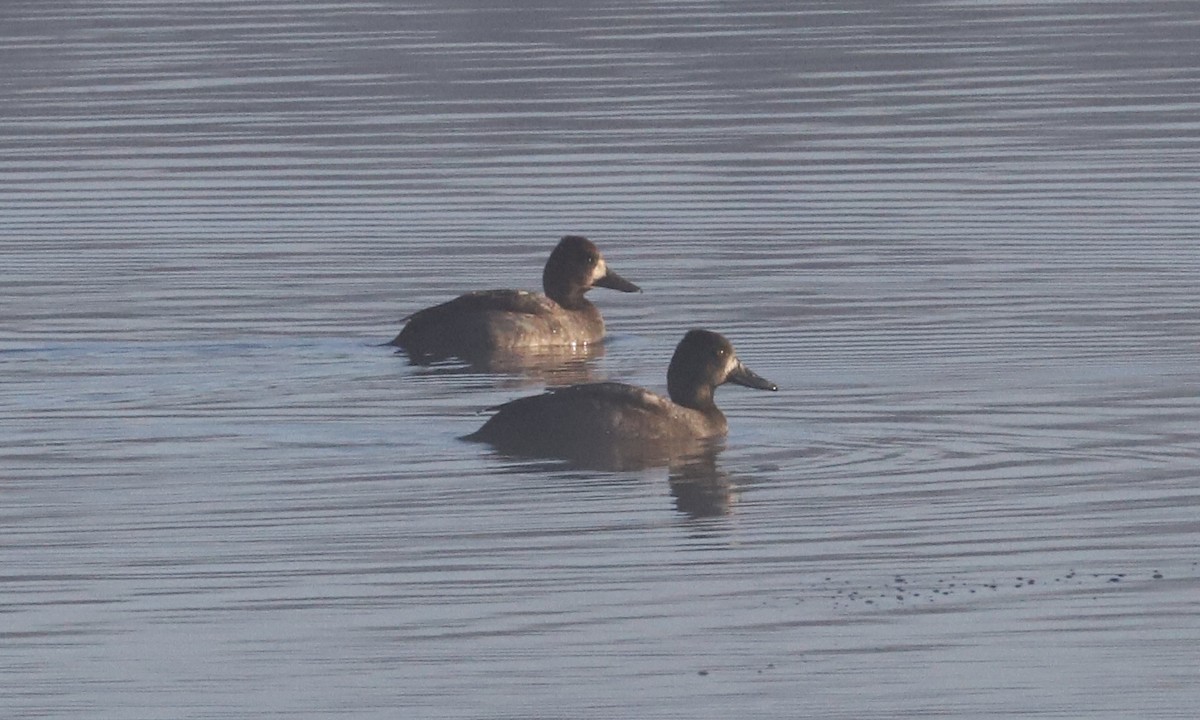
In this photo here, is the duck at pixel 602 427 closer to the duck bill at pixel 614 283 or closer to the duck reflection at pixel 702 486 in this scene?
the duck reflection at pixel 702 486

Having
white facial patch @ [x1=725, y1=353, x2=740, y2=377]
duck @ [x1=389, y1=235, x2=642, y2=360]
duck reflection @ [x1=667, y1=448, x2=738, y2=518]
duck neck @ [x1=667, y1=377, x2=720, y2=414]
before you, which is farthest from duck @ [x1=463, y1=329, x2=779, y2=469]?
duck @ [x1=389, y1=235, x2=642, y2=360]

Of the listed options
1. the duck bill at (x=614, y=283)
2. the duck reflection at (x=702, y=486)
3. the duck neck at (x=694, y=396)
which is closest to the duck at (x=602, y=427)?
the duck neck at (x=694, y=396)

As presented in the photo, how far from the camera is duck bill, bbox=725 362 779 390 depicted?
653 inches

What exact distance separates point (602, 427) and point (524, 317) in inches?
165

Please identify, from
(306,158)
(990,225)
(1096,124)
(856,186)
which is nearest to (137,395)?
(990,225)

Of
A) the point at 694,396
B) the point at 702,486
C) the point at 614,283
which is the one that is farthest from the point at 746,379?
the point at 614,283

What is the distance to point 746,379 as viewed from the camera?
54.7ft

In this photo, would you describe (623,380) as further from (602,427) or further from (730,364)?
(602,427)

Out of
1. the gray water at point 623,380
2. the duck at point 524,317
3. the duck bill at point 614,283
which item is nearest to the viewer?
the gray water at point 623,380

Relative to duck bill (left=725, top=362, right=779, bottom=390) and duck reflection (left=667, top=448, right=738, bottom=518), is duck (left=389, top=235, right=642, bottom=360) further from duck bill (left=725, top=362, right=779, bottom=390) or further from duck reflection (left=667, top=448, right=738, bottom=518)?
duck reflection (left=667, top=448, right=738, bottom=518)

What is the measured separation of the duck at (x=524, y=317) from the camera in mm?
19000

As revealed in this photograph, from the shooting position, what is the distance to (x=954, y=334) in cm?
1912

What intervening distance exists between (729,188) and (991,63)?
10999 mm

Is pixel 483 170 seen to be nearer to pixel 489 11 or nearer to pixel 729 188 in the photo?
pixel 729 188
